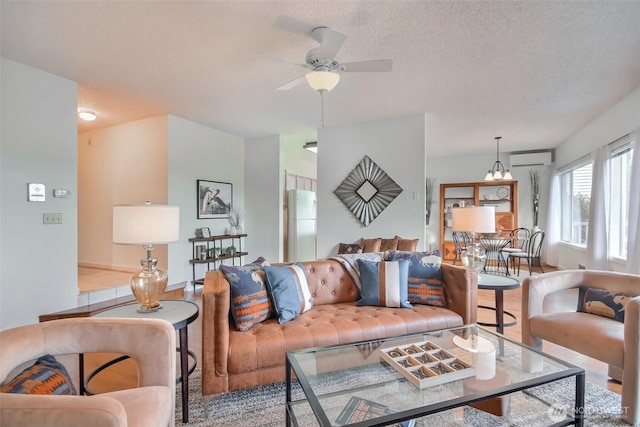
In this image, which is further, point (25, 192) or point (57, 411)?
point (25, 192)

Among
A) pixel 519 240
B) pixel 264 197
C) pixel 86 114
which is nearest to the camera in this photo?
pixel 86 114

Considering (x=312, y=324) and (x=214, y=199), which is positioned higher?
(x=214, y=199)

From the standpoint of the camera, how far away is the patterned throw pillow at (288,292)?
2143 millimetres

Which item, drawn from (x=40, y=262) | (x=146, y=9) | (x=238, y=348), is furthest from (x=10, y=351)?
(x=40, y=262)

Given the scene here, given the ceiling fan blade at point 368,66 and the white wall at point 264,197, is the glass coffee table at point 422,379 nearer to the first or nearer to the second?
the ceiling fan blade at point 368,66

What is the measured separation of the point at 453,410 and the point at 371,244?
2795 mm

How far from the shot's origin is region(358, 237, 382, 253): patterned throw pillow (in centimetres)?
442

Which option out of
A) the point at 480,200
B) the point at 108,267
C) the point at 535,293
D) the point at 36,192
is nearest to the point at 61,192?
the point at 36,192

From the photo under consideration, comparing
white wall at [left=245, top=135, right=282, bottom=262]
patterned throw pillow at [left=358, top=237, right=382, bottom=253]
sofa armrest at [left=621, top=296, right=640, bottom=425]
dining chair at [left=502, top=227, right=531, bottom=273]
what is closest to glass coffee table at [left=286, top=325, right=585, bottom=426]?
sofa armrest at [left=621, top=296, right=640, bottom=425]

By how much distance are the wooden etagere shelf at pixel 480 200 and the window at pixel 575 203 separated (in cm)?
88

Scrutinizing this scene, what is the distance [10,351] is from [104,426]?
647 mm

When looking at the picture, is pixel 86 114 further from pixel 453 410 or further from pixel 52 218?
pixel 453 410

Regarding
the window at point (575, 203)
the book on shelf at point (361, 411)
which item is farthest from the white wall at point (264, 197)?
the window at point (575, 203)

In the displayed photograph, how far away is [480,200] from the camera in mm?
7383
